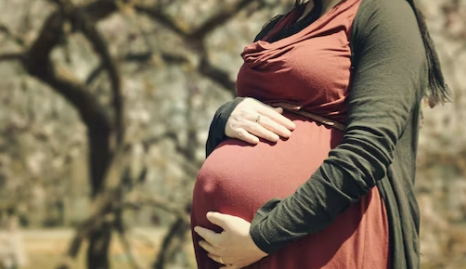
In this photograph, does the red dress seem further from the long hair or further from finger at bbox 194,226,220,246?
the long hair

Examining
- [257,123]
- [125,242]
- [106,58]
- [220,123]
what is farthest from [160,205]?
[257,123]

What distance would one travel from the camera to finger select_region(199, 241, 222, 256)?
130 centimetres

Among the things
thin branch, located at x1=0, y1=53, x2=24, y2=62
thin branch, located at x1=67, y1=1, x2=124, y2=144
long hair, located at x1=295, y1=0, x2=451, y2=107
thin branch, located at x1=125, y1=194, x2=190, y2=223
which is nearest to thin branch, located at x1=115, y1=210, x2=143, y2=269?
thin branch, located at x1=125, y1=194, x2=190, y2=223

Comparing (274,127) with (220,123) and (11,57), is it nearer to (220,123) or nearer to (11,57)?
(220,123)

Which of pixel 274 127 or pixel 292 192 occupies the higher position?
pixel 274 127

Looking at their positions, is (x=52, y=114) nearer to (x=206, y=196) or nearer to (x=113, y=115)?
(x=113, y=115)

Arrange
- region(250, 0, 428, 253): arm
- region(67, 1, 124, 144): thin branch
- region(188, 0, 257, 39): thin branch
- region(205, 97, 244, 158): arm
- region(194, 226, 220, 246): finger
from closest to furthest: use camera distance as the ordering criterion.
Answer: region(250, 0, 428, 253): arm → region(194, 226, 220, 246): finger → region(205, 97, 244, 158): arm → region(67, 1, 124, 144): thin branch → region(188, 0, 257, 39): thin branch

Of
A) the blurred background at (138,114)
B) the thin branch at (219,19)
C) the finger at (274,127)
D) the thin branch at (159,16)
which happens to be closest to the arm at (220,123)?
the finger at (274,127)

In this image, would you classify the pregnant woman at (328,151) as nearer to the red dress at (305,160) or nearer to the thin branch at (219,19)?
the red dress at (305,160)

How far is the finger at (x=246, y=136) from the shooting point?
4.33 ft

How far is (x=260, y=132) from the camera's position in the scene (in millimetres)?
1312

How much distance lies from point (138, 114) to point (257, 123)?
179 inches

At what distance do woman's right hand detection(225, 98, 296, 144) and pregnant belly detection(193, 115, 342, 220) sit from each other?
0.02 m

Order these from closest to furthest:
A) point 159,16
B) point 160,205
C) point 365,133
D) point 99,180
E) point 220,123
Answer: point 365,133 < point 220,123 < point 160,205 < point 159,16 < point 99,180
